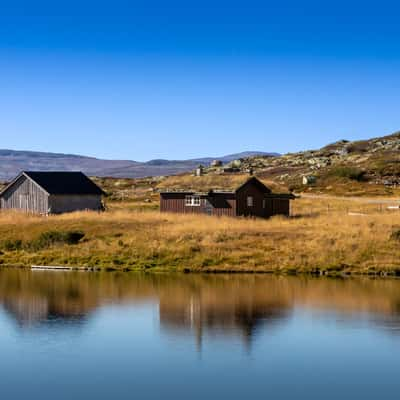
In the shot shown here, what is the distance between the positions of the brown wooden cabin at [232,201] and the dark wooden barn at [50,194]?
6916 millimetres

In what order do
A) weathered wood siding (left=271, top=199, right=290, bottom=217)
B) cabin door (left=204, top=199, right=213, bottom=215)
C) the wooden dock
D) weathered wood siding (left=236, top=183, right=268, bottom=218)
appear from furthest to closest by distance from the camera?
weathered wood siding (left=271, top=199, right=290, bottom=217) < cabin door (left=204, top=199, right=213, bottom=215) < weathered wood siding (left=236, top=183, right=268, bottom=218) < the wooden dock

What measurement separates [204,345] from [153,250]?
20501 mm

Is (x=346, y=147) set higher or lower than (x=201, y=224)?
higher

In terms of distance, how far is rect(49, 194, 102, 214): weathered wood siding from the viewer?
64750mm

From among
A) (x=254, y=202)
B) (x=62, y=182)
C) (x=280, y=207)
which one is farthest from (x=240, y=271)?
(x=62, y=182)

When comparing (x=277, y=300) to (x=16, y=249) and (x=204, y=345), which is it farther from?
(x=16, y=249)

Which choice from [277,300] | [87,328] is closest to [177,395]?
[87,328]

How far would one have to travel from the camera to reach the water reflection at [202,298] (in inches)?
1266

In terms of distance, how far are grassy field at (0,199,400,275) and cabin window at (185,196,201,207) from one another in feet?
19.0

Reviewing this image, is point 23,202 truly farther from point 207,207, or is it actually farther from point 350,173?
point 350,173

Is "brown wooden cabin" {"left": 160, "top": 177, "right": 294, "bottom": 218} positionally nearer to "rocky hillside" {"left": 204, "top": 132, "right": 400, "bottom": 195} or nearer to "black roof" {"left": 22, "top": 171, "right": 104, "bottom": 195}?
"black roof" {"left": 22, "top": 171, "right": 104, "bottom": 195}

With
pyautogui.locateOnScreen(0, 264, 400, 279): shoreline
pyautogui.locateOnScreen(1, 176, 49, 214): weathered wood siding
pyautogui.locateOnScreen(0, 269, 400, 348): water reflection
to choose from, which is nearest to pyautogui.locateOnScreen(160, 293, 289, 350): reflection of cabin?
pyautogui.locateOnScreen(0, 269, 400, 348): water reflection

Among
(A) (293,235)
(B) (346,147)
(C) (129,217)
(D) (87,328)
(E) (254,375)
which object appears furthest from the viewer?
(B) (346,147)

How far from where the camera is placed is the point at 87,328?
102ft
